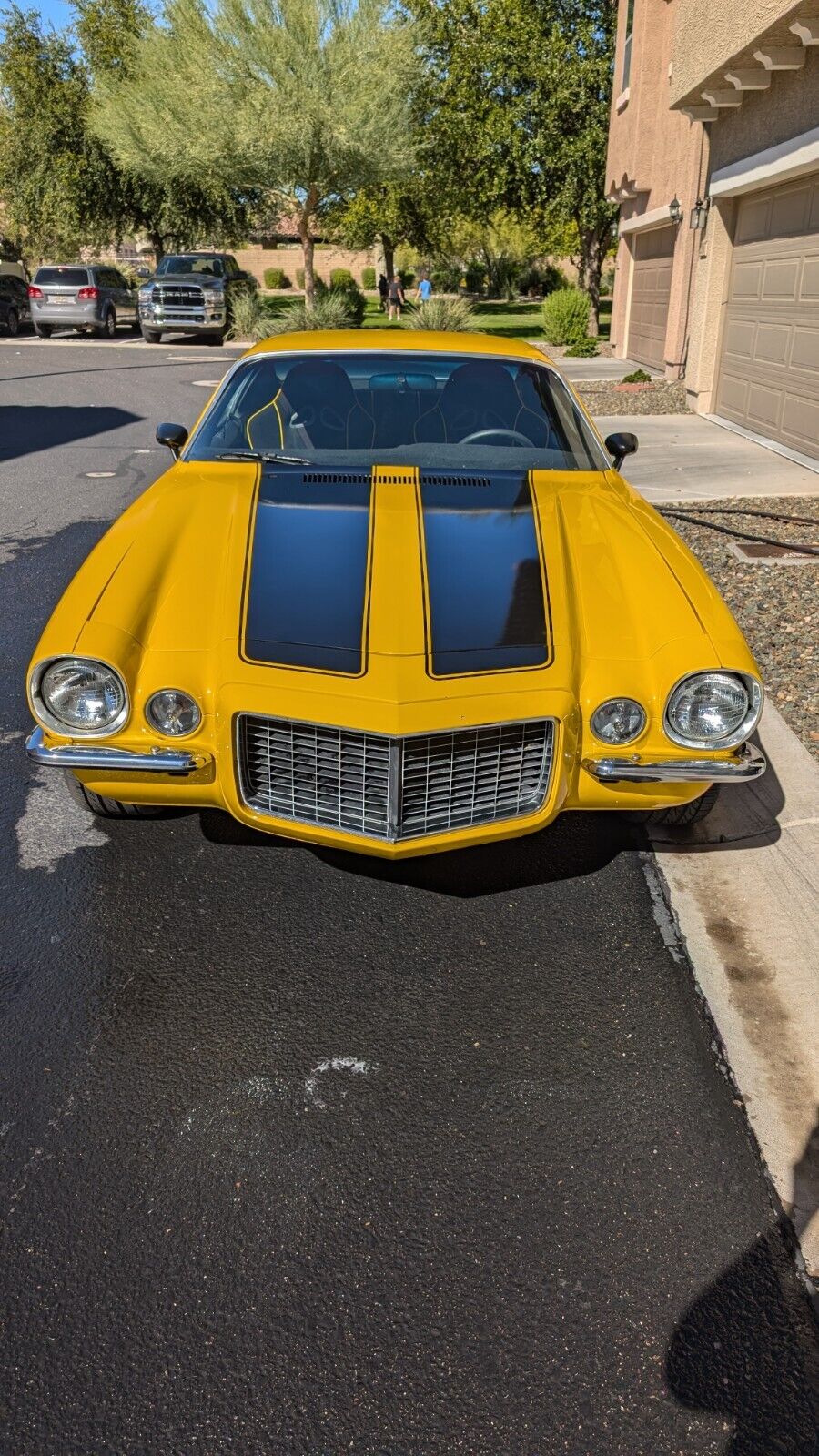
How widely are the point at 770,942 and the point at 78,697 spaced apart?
7.19 ft

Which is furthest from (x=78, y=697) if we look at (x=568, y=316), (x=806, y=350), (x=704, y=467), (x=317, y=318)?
(x=568, y=316)

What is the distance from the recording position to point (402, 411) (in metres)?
4.56

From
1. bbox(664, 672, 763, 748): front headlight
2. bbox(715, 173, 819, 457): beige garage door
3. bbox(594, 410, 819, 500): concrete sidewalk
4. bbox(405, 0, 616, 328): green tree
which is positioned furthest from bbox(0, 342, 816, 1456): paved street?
bbox(405, 0, 616, 328): green tree

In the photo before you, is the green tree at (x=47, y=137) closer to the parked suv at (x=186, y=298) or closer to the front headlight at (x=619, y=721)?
the parked suv at (x=186, y=298)

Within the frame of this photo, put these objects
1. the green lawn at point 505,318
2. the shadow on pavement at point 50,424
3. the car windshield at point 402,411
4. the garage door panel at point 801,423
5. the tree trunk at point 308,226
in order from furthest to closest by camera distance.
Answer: the green lawn at point 505,318, the tree trunk at point 308,226, the shadow on pavement at point 50,424, the garage door panel at point 801,423, the car windshield at point 402,411

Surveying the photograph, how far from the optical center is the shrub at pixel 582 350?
23.0 m

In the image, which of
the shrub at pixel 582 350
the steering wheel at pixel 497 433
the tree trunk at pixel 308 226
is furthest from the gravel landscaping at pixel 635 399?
the tree trunk at pixel 308 226

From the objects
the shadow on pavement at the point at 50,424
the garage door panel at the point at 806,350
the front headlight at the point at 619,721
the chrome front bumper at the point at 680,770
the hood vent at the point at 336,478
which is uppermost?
the garage door panel at the point at 806,350

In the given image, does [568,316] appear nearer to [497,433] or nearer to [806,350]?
[806,350]

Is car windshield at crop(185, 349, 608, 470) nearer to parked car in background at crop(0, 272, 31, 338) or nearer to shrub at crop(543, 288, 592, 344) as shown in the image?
shrub at crop(543, 288, 592, 344)

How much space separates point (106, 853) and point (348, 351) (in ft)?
8.03

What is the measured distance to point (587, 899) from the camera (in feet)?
11.5

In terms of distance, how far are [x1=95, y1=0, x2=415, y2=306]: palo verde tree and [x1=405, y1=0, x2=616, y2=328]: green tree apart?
129 cm

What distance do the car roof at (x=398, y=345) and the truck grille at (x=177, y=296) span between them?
22198 mm
